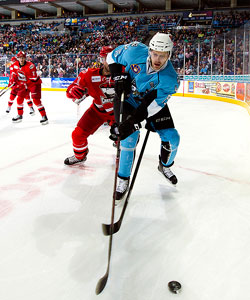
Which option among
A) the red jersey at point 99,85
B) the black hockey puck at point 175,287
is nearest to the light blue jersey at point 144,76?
the red jersey at point 99,85

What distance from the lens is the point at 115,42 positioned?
18.1 m

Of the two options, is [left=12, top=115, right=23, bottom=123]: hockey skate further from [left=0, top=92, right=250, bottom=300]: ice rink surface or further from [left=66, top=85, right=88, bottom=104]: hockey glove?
[left=66, top=85, right=88, bottom=104]: hockey glove

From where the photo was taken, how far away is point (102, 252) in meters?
1.51

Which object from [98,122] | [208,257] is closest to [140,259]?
[208,257]

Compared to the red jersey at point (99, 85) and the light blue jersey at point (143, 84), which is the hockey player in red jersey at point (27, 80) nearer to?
the red jersey at point (99, 85)

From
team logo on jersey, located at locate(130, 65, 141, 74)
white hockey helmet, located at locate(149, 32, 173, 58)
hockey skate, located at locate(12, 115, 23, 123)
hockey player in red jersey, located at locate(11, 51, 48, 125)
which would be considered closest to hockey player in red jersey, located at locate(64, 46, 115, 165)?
team logo on jersey, located at locate(130, 65, 141, 74)

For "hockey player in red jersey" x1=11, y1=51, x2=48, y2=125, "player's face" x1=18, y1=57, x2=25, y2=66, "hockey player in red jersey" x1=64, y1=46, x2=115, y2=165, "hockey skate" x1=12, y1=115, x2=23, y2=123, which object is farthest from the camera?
"hockey skate" x1=12, y1=115, x2=23, y2=123

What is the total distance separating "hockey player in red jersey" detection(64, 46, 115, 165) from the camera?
2.75 m

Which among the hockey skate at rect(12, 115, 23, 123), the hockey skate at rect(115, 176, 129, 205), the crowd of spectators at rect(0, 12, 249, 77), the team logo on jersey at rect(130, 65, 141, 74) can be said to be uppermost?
the crowd of spectators at rect(0, 12, 249, 77)

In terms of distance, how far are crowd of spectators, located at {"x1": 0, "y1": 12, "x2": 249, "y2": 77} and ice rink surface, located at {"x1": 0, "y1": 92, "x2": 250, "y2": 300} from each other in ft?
18.3

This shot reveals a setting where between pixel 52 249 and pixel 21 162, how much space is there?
173 cm

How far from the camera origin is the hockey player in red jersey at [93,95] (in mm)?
2750

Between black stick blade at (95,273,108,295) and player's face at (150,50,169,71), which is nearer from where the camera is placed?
black stick blade at (95,273,108,295)

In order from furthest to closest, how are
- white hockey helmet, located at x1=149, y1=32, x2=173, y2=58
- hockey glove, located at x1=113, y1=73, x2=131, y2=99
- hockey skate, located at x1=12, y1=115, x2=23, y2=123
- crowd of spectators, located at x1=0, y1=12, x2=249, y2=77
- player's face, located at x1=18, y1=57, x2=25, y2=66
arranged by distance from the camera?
crowd of spectators, located at x1=0, y1=12, x2=249, y2=77 < hockey skate, located at x1=12, y1=115, x2=23, y2=123 < player's face, located at x1=18, y1=57, x2=25, y2=66 < hockey glove, located at x1=113, y1=73, x2=131, y2=99 < white hockey helmet, located at x1=149, y1=32, x2=173, y2=58
